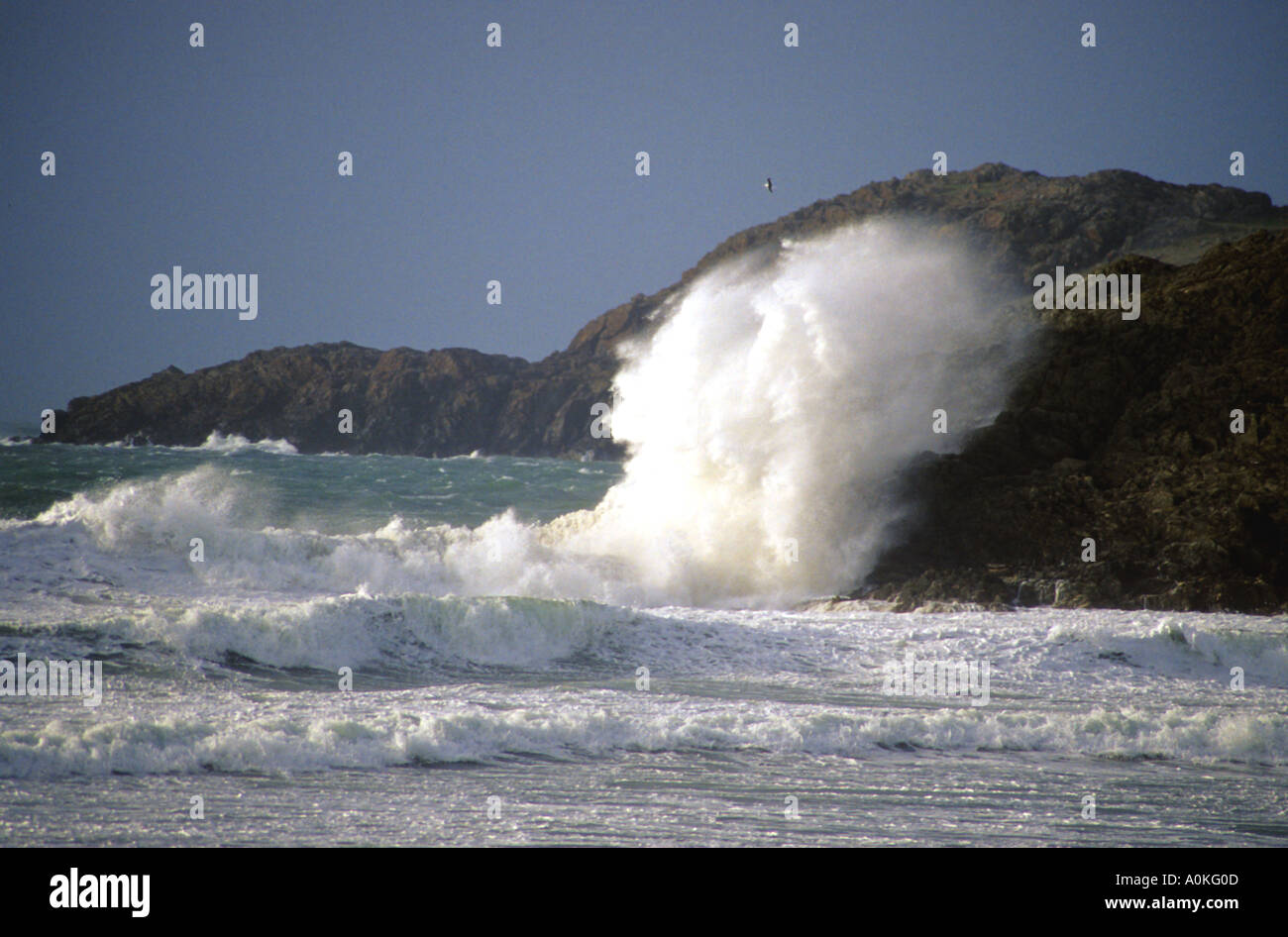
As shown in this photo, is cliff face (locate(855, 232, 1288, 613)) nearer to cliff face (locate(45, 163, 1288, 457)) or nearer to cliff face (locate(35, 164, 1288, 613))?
cliff face (locate(35, 164, 1288, 613))

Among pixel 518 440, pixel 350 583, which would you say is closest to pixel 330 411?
pixel 518 440

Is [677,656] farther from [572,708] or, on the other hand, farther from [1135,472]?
[1135,472]

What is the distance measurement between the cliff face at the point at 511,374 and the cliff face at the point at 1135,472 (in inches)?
1846

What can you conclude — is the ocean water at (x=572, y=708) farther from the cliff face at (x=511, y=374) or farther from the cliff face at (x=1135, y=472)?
the cliff face at (x=511, y=374)

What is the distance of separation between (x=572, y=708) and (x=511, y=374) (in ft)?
285

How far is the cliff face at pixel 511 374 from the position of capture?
2677 inches

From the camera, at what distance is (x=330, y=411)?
7744 cm

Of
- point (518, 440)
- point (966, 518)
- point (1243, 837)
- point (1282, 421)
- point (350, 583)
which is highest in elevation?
point (518, 440)

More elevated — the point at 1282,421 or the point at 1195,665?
the point at 1282,421

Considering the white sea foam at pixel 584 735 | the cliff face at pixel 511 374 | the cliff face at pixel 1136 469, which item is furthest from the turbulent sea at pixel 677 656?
the cliff face at pixel 511 374

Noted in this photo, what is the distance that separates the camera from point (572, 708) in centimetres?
932

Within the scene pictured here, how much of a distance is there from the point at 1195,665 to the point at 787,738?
6.82 metres

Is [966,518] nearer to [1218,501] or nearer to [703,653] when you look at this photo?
[1218,501]

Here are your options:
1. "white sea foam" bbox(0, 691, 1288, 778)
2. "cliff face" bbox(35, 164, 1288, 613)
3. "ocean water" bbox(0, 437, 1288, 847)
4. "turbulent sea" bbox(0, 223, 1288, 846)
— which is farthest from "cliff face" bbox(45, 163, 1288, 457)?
"white sea foam" bbox(0, 691, 1288, 778)
